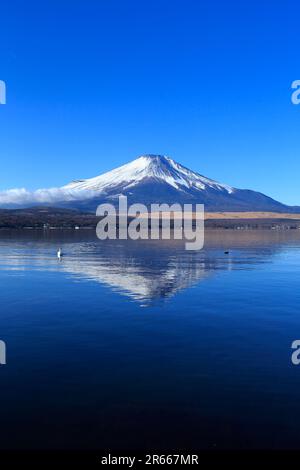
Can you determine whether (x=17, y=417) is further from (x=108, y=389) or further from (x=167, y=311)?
(x=167, y=311)

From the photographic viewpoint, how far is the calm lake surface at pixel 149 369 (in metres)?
10.4

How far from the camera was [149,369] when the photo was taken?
14.4 metres

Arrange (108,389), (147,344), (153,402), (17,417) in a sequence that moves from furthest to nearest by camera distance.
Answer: (147,344) → (108,389) → (153,402) → (17,417)

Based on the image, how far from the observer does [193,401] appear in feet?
39.4

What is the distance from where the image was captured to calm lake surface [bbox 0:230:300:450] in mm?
10398
